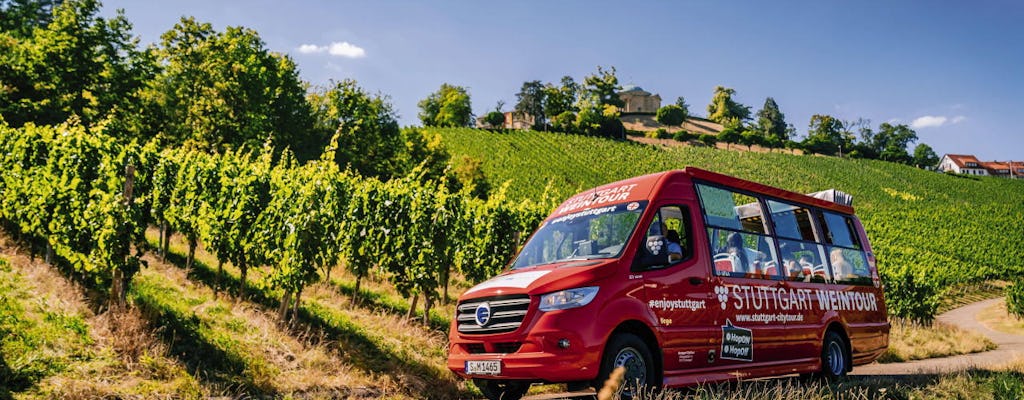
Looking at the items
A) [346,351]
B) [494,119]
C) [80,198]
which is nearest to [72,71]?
Result: [80,198]

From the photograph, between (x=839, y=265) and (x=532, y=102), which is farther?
(x=532, y=102)

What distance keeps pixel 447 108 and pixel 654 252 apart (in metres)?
105

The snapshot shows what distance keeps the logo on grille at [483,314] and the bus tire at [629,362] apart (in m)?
1.29

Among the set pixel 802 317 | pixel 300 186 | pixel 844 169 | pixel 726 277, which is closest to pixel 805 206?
pixel 802 317

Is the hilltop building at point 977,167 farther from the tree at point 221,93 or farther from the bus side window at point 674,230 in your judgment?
the bus side window at point 674,230

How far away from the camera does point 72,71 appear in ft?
106

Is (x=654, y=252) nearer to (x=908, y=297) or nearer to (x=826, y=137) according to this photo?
(x=908, y=297)

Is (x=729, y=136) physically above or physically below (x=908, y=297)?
above

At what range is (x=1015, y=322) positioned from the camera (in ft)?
144

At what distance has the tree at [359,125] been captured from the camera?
160ft

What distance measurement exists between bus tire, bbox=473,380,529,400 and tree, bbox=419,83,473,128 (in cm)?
10216

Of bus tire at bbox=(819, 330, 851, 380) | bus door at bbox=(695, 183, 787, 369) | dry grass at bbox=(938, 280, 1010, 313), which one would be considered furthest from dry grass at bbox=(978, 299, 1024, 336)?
bus door at bbox=(695, 183, 787, 369)

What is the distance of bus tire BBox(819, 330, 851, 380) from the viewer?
379 inches

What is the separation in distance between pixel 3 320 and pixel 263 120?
33.2 meters
